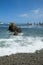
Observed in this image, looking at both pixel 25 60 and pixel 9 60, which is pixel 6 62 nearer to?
pixel 9 60

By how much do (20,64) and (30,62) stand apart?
636 mm

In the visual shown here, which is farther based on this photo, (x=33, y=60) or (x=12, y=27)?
(x=12, y=27)

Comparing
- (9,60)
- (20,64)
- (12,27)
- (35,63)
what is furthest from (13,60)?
(12,27)

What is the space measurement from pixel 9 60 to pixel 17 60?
0.47 metres

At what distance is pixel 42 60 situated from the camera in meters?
8.88

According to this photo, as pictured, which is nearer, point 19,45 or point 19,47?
point 19,47

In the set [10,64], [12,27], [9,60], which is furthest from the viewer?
[12,27]

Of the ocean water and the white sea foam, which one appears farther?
the ocean water

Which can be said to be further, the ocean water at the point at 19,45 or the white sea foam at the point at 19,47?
the ocean water at the point at 19,45

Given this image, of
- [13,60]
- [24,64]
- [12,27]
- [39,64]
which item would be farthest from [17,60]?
[12,27]

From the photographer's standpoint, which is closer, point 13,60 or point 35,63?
point 35,63

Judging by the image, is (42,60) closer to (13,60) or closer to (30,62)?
(30,62)

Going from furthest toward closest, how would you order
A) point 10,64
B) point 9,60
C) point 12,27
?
point 12,27, point 9,60, point 10,64

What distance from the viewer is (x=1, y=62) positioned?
8.43m
